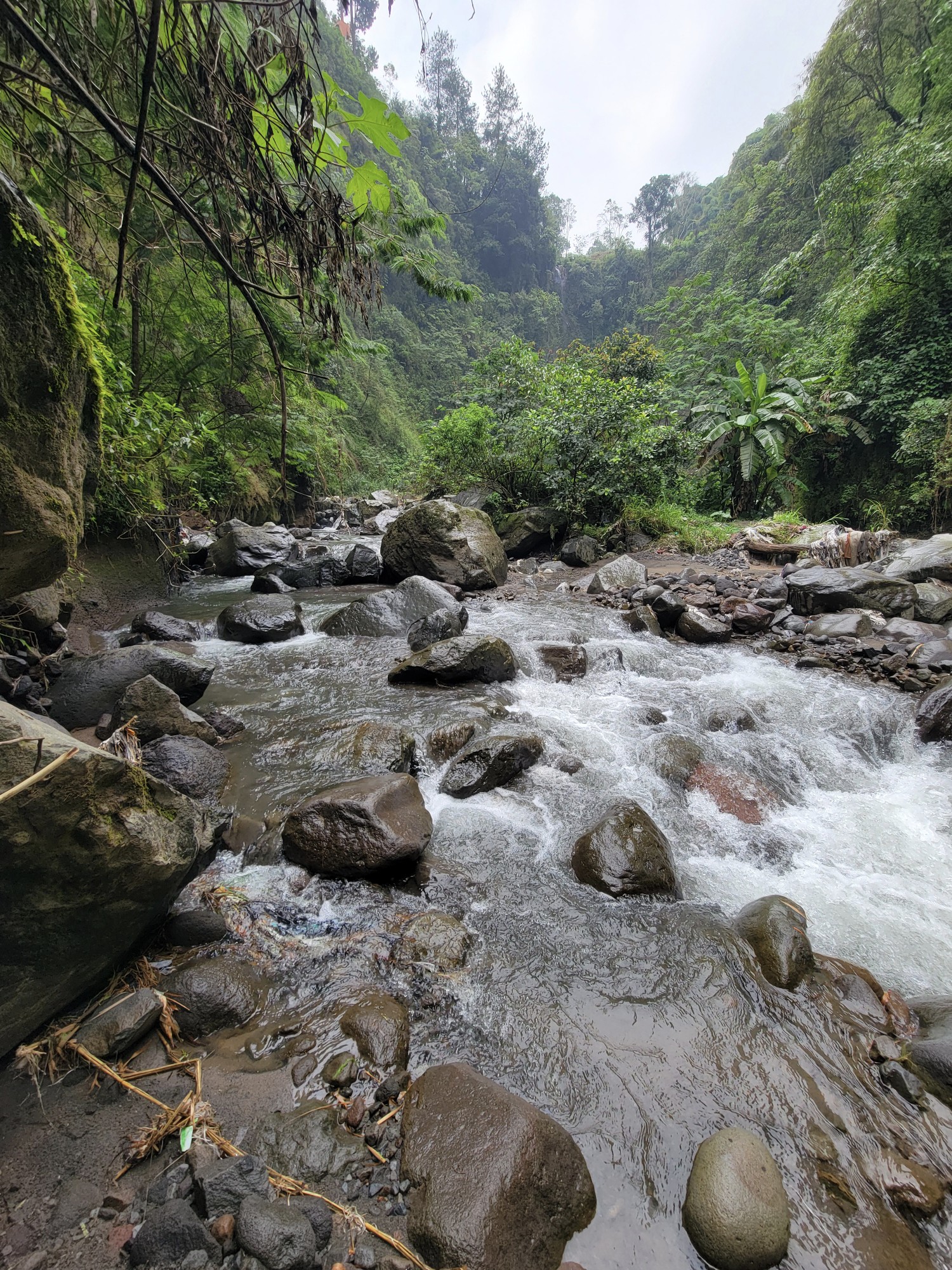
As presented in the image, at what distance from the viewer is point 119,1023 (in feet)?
6.40

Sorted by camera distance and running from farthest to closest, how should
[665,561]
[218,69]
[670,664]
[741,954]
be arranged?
1. [665,561]
2. [670,664]
3. [741,954]
4. [218,69]

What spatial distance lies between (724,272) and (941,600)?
3548cm

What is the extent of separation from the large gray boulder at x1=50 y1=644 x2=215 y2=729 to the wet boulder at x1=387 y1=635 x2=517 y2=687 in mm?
2039

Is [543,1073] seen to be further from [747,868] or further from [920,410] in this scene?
[920,410]

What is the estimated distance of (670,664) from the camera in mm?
6852

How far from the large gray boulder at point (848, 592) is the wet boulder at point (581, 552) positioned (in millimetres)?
4848

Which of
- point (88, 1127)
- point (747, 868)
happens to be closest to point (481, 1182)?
point (88, 1127)

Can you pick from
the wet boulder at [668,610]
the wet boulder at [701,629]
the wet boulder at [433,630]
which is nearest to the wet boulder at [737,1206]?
the wet boulder at [433,630]

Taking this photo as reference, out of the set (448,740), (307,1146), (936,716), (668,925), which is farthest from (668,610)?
(307,1146)

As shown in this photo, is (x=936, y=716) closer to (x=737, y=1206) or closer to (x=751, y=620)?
(x=751, y=620)

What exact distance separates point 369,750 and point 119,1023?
2.45m

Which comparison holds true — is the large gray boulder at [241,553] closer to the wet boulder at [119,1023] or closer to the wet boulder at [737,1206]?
the wet boulder at [119,1023]

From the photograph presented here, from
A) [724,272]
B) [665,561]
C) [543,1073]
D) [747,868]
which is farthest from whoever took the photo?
[724,272]

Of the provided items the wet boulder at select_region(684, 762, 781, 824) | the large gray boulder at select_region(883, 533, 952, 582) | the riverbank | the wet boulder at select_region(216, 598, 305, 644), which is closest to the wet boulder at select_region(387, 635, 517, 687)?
the riverbank
